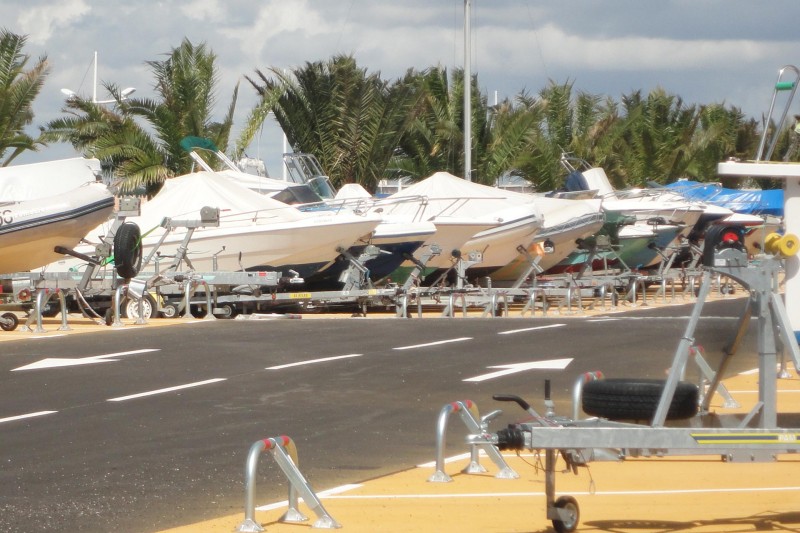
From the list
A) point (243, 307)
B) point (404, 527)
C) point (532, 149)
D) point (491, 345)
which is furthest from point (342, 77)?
point (404, 527)

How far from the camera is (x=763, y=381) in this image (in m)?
6.52

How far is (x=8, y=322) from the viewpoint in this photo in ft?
61.5

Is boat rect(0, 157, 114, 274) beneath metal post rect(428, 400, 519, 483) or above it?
above

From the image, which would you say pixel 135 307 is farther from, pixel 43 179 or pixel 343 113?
pixel 343 113

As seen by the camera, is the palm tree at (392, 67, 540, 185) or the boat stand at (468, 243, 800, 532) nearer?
the boat stand at (468, 243, 800, 532)

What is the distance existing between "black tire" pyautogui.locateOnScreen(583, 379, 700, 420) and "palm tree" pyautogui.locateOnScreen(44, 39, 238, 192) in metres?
32.6

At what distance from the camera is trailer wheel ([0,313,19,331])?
18.7 meters

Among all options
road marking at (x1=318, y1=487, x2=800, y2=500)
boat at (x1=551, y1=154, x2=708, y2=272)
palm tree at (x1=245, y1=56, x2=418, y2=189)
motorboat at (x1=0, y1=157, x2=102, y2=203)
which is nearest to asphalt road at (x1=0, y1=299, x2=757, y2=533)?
road marking at (x1=318, y1=487, x2=800, y2=500)

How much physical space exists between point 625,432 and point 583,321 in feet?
44.5

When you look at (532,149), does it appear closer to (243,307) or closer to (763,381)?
(243,307)

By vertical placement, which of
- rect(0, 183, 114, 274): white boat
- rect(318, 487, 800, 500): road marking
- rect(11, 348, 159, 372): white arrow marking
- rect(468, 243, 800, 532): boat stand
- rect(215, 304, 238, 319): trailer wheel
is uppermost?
rect(0, 183, 114, 274): white boat

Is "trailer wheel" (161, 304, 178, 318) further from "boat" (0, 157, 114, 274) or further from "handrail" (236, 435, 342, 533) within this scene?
"handrail" (236, 435, 342, 533)

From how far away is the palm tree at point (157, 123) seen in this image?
124 ft

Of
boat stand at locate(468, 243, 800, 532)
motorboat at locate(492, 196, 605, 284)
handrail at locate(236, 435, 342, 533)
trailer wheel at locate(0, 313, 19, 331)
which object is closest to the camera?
boat stand at locate(468, 243, 800, 532)
